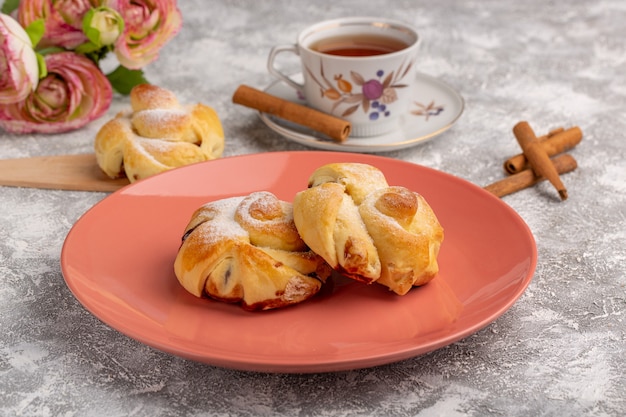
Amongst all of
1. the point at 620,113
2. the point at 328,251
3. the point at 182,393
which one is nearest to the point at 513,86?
the point at 620,113

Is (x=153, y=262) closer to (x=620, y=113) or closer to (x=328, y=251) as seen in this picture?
(x=328, y=251)

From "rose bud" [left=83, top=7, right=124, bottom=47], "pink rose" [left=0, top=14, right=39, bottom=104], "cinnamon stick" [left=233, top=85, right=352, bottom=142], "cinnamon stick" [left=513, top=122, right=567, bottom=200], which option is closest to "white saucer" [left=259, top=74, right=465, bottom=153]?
"cinnamon stick" [left=233, top=85, right=352, bottom=142]

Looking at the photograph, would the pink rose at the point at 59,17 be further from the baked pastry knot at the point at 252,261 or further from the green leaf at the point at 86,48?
the baked pastry knot at the point at 252,261

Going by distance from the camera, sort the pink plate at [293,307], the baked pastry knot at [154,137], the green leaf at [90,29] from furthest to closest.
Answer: the green leaf at [90,29] < the baked pastry knot at [154,137] < the pink plate at [293,307]

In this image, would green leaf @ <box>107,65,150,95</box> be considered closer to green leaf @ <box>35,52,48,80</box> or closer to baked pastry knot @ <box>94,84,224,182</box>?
green leaf @ <box>35,52,48,80</box>

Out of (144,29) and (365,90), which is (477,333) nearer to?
(365,90)

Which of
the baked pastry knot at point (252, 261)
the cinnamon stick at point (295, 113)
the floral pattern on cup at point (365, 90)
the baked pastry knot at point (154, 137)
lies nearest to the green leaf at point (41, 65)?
the baked pastry knot at point (154, 137)
